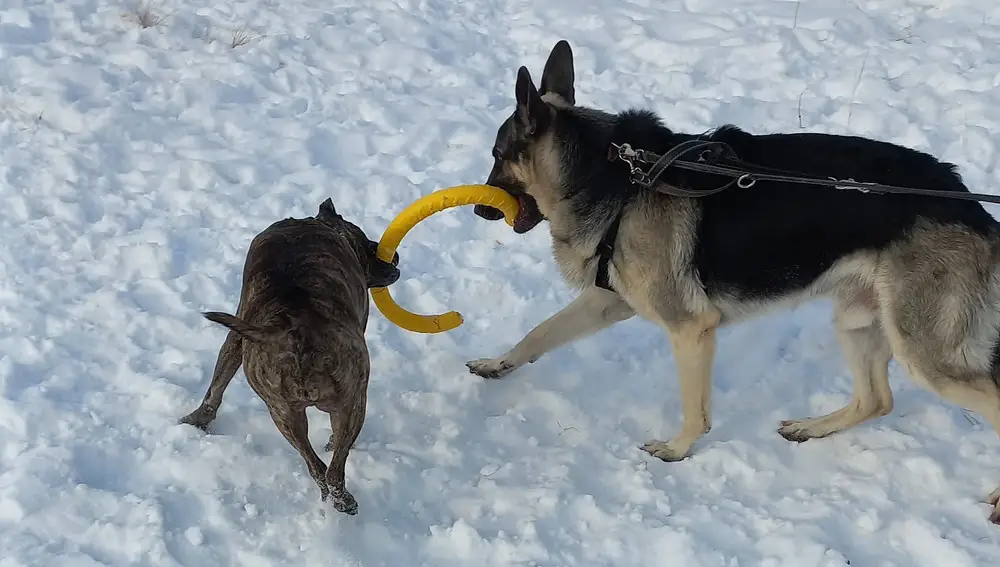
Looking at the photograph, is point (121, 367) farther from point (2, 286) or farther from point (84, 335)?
point (2, 286)

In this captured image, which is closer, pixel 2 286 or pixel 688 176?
pixel 688 176

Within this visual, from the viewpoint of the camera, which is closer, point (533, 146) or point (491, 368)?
point (533, 146)

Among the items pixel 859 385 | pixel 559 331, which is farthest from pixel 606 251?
pixel 859 385

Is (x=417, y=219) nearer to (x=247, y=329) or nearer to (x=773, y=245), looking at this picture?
(x=247, y=329)

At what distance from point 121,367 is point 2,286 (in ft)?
3.32

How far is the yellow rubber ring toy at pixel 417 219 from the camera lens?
444cm

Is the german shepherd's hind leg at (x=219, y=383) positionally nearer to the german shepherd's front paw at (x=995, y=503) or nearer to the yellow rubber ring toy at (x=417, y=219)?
the yellow rubber ring toy at (x=417, y=219)

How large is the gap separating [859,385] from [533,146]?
2.19m

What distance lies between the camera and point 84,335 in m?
4.57

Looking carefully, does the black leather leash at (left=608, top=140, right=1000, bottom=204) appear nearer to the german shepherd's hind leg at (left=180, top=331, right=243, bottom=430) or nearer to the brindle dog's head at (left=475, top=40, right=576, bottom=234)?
the brindle dog's head at (left=475, top=40, right=576, bottom=234)

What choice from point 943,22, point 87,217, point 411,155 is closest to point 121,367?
point 87,217

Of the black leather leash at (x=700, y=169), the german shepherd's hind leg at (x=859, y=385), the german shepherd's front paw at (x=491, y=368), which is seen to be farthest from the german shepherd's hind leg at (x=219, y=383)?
the german shepherd's hind leg at (x=859, y=385)

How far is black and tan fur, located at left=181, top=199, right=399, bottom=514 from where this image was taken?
339cm

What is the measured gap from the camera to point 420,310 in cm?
529
